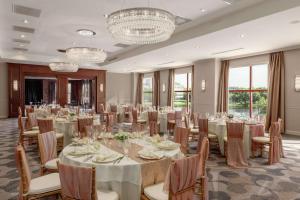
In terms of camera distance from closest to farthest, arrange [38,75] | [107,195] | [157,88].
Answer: [107,195]
[38,75]
[157,88]

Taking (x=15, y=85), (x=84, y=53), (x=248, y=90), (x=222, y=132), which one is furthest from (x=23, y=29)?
(x=248, y=90)

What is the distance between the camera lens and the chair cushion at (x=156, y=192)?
2.36 meters

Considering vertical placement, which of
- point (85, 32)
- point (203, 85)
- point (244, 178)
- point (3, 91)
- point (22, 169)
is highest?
point (85, 32)

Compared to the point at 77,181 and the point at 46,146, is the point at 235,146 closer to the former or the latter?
the point at 46,146

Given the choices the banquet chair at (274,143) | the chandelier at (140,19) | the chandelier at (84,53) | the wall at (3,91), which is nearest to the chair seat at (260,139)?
the banquet chair at (274,143)

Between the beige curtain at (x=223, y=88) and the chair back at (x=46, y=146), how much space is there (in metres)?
8.89

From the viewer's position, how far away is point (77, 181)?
201 centimetres

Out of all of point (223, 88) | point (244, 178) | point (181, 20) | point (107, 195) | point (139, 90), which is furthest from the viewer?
point (139, 90)

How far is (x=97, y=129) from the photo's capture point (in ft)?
12.0

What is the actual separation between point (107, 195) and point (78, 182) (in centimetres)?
47

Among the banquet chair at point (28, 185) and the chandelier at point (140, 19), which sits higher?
the chandelier at point (140, 19)

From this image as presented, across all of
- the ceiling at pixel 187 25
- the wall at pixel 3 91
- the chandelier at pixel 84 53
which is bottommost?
the wall at pixel 3 91

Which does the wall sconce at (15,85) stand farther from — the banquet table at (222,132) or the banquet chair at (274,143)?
the banquet chair at (274,143)

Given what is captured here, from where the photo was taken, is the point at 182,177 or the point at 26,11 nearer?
the point at 182,177
